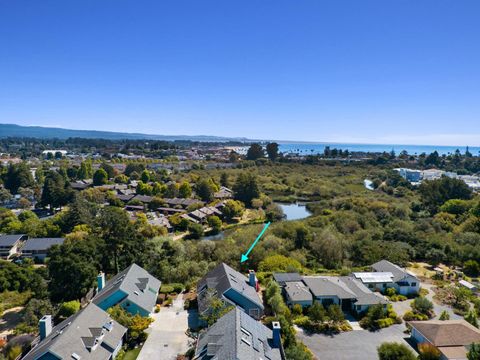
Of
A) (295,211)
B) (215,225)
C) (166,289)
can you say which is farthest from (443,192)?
(166,289)

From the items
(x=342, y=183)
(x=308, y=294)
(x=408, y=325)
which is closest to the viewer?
(x=408, y=325)

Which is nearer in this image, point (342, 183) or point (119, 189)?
point (119, 189)

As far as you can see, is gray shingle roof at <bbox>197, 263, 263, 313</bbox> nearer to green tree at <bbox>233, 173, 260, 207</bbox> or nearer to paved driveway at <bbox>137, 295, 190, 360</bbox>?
paved driveway at <bbox>137, 295, 190, 360</bbox>

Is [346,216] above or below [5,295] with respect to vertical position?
above

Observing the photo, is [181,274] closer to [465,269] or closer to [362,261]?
[362,261]

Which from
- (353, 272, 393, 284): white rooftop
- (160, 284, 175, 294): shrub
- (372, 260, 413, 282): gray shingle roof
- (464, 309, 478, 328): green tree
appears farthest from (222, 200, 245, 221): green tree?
(464, 309, 478, 328): green tree

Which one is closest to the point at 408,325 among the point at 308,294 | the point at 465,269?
the point at 308,294

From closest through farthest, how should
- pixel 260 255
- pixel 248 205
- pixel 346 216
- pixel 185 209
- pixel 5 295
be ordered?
1. pixel 5 295
2. pixel 260 255
3. pixel 346 216
4. pixel 185 209
5. pixel 248 205
